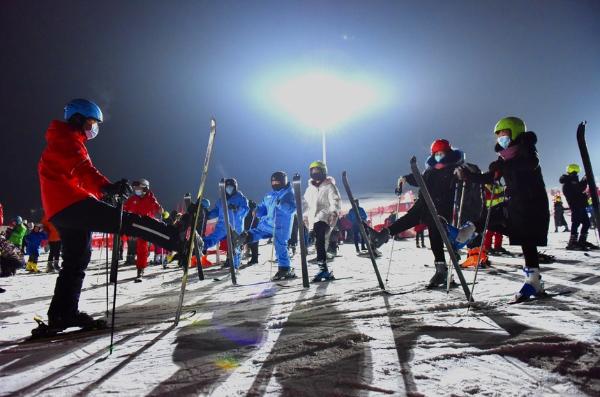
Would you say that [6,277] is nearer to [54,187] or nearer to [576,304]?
[54,187]

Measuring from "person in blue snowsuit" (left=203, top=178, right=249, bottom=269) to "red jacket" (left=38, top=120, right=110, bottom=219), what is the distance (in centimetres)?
505

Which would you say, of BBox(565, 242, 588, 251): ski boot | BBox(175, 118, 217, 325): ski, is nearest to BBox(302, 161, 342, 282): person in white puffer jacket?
BBox(175, 118, 217, 325): ski

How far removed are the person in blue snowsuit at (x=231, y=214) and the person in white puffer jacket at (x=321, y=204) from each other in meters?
2.58

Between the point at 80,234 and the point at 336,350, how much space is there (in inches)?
99.7

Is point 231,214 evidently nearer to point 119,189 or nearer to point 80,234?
point 80,234

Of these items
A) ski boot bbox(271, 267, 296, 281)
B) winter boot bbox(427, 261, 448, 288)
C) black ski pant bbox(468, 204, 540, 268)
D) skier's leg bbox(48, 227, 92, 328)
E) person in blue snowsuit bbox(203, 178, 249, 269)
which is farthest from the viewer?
person in blue snowsuit bbox(203, 178, 249, 269)

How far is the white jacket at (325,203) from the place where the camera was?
622 cm

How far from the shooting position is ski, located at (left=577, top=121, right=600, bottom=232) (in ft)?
7.82

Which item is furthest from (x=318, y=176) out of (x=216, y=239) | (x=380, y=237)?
(x=216, y=239)

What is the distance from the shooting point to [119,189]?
9.75 feet

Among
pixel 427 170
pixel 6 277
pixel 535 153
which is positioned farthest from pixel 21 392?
pixel 6 277

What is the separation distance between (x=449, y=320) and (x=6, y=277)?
35.0ft

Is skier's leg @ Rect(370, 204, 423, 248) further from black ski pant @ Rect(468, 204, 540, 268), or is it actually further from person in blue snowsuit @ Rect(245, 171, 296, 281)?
person in blue snowsuit @ Rect(245, 171, 296, 281)

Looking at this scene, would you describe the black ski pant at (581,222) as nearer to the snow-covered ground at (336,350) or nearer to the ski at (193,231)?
the snow-covered ground at (336,350)
